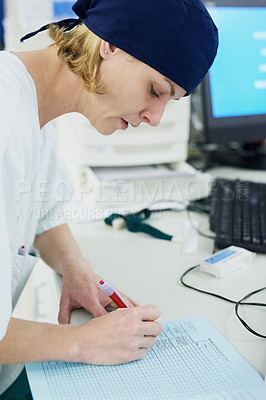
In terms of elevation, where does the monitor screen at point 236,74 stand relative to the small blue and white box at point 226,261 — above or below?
above

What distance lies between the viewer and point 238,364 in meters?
0.73

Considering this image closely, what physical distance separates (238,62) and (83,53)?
2.44 ft

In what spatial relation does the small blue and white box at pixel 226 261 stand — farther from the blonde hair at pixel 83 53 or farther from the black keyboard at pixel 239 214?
the blonde hair at pixel 83 53

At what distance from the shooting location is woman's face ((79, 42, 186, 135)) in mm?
831

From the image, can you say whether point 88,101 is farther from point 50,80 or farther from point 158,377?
point 158,377

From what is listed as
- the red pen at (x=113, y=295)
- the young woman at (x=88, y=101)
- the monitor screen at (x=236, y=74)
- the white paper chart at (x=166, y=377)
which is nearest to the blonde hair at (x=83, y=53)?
the young woman at (x=88, y=101)

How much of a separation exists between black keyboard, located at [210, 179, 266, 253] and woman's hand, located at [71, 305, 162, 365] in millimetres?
406

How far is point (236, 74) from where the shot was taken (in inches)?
57.7

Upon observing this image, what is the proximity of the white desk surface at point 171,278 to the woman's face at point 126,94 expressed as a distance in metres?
0.30

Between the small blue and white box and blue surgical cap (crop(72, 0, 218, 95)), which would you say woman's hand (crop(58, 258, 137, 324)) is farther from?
blue surgical cap (crop(72, 0, 218, 95))

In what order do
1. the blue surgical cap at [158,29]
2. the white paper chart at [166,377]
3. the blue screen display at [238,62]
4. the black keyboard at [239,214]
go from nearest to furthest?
the white paper chart at [166,377] → the blue surgical cap at [158,29] → the black keyboard at [239,214] → the blue screen display at [238,62]

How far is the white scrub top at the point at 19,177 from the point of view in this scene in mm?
704

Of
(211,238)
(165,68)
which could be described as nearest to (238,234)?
(211,238)

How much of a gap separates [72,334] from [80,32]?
536 mm
